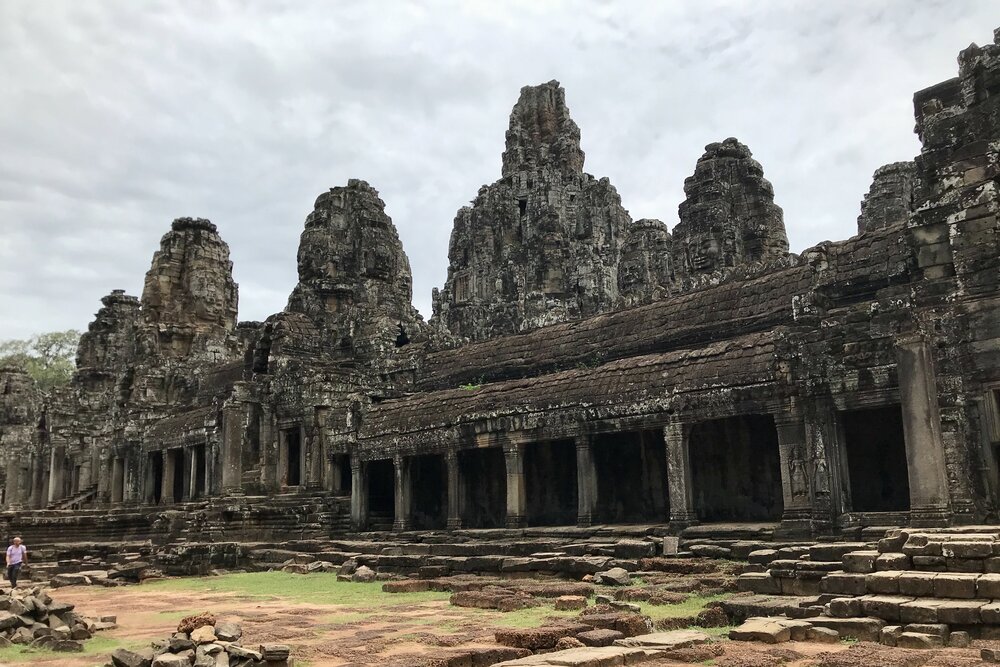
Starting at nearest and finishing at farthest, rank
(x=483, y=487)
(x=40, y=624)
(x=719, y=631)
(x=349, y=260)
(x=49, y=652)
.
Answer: (x=719, y=631), (x=49, y=652), (x=40, y=624), (x=483, y=487), (x=349, y=260)

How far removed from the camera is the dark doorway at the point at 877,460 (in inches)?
676

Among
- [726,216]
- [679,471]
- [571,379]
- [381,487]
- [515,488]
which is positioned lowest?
[515,488]

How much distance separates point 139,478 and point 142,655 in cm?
3302

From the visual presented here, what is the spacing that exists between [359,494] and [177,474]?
16515 mm

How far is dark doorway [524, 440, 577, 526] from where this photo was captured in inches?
936

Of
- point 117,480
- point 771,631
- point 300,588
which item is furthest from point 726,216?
point 117,480

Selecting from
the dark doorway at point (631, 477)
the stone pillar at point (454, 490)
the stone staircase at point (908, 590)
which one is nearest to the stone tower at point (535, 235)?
the stone pillar at point (454, 490)

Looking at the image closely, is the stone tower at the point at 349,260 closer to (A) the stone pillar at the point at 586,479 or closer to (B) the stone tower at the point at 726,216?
(B) the stone tower at the point at 726,216

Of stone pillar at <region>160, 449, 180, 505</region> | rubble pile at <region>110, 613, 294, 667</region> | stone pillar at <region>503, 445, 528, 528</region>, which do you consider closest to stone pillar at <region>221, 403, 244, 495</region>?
stone pillar at <region>160, 449, 180, 505</region>

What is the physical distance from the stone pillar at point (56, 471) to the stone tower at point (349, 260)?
1701 centimetres

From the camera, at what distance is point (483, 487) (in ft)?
84.0

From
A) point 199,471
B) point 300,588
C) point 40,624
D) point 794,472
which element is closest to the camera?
point 40,624

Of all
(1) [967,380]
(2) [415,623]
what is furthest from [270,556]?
(1) [967,380]

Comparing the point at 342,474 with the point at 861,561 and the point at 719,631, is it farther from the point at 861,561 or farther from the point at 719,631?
the point at 861,561
